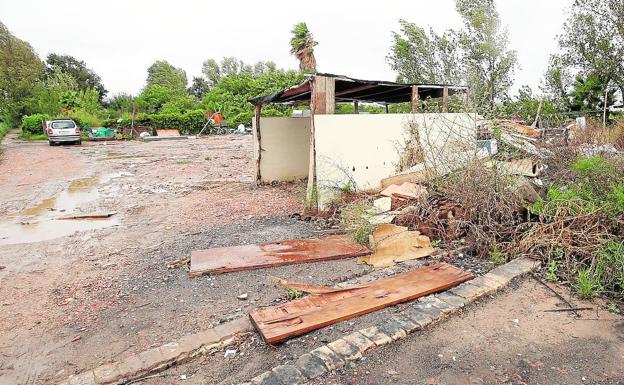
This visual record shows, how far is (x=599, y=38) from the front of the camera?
1623 centimetres

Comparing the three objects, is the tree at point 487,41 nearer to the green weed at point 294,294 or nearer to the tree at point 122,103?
the green weed at point 294,294

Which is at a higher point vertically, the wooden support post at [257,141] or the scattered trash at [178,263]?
the wooden support post at [257,141]

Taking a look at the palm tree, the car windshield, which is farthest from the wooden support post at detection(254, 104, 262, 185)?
the palm tree

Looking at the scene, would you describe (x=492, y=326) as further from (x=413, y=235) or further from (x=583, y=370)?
(x=413, y=235)

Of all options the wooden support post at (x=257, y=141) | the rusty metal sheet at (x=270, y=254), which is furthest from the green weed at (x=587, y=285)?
the wooden support post at (x=257, y=141)

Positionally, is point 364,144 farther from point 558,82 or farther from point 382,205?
point 558,82

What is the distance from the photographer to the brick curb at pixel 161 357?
99.0 inches

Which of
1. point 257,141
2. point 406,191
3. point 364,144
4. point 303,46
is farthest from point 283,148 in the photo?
point 303,46

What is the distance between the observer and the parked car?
69.8ft

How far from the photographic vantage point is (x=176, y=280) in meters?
4.07

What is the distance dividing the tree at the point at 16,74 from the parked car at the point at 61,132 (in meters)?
16.8

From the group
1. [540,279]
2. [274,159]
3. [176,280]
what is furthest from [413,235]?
[274,159]

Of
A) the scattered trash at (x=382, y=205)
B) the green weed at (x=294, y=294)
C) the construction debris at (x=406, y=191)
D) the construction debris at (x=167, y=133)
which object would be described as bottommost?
the green weed at (x=294, y=294)

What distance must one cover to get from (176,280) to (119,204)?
5.12 metres
